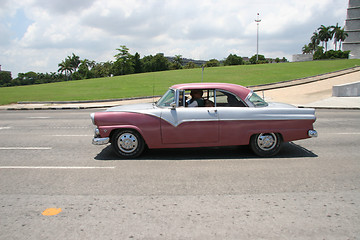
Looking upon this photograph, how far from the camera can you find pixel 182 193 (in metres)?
4.66

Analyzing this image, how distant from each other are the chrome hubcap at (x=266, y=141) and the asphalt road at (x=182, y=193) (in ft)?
1.10

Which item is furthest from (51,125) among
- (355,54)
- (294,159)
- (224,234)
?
(355,54)

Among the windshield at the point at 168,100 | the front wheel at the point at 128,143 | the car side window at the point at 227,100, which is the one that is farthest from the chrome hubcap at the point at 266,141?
the front wheel at the point at 128,143

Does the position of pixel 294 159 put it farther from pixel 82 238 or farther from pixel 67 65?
pixel 67 65

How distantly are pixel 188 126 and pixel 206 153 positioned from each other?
39.5 inches

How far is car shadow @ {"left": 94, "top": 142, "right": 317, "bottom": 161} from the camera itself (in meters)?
6.74

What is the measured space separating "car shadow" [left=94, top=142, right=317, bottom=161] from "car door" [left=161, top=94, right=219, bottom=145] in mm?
496

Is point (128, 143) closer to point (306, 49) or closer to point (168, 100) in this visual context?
point (168, 100)

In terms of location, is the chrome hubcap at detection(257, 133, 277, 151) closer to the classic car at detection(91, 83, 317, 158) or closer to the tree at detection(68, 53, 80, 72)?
the classic car at detection(91, 83, 317, 158)

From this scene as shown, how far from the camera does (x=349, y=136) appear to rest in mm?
8945

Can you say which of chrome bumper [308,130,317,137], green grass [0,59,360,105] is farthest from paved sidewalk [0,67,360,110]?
chrome bumper [308,130,317,137]

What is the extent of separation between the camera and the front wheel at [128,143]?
6.59m

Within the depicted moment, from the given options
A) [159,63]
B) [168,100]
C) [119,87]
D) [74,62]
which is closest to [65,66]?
[74,62]

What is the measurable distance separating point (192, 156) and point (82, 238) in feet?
12.3
